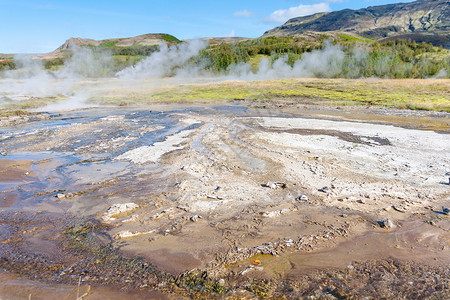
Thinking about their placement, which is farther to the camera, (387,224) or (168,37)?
(168,37)

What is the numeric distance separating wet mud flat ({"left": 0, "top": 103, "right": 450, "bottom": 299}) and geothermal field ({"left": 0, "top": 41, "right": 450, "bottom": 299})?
0.03 meters

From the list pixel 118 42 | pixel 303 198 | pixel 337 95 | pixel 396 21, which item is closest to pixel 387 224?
pixel 303 198

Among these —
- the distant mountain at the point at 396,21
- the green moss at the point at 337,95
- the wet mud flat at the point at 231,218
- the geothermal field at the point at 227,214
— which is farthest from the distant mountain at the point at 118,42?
the distant mountain at the point at 396,21

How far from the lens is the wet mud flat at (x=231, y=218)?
12.6ft

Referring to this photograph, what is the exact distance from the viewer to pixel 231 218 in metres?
5.48

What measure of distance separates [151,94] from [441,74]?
117ft

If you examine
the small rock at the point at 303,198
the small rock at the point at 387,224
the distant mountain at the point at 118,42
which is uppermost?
the distant mountain at the point at 118,42

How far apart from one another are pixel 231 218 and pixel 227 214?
0.61ft

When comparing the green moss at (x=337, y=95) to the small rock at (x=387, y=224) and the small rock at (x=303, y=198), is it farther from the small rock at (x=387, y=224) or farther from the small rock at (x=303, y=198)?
the small rock at (x=387, y=224)

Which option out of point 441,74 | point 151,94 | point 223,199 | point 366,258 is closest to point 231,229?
point 223,199

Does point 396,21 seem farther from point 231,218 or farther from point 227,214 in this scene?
point 231,218

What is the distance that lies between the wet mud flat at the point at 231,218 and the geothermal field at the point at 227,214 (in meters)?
0.03

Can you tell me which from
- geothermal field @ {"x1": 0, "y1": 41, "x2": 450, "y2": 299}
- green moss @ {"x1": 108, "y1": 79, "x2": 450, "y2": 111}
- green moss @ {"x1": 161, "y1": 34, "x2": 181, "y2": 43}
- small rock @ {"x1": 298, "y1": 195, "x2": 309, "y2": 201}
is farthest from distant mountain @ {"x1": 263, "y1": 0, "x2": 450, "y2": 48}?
small rock @ {"x1": 298, "y1": 195, "x2": 309, "y2": 201}

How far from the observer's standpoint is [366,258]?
4.32 meters
